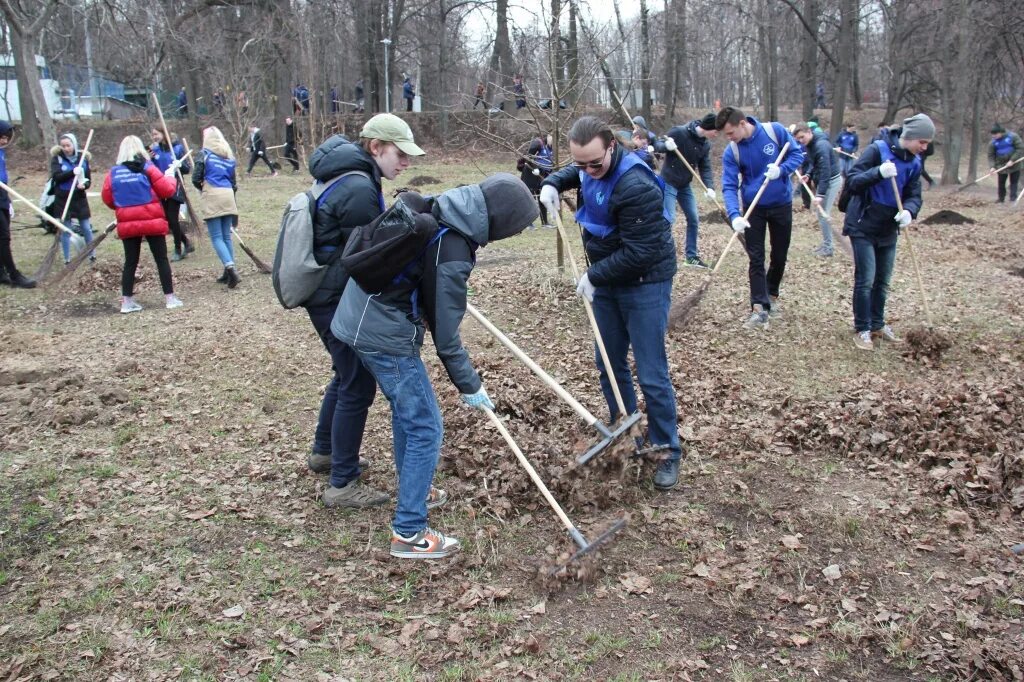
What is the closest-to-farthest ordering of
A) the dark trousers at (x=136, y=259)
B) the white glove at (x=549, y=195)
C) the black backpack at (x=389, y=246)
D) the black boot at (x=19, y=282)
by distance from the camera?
the black backpack at (x=389, y=246) < the white glove at (x=549, y=195) < the dark trousers at (x=136, y=259) < the black boot at (x=19, y=282)

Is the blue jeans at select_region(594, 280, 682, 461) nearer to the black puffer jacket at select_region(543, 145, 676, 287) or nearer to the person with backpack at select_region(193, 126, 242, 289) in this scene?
the black puffer jacket at select_region(543, 145, 676, 287)

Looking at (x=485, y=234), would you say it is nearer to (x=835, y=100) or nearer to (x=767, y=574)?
(x=767, y=574)

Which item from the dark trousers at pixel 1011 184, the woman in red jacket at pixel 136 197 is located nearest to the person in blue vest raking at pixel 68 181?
the woman in red jacket at pixel 136 197

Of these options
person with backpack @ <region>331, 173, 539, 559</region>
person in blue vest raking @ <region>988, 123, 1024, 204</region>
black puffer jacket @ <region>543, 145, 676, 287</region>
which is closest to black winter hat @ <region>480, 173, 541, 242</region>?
person with backpack @ <region>331, 173, 539, 559</region>

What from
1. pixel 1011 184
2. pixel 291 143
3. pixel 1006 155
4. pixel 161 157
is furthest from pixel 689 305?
pixel 291 143

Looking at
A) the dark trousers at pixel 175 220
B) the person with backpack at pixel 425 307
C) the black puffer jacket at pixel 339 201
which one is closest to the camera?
the person with backpack at pixel 425 307

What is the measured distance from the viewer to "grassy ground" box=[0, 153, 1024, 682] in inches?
133

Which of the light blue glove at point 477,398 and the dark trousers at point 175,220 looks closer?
the light blue glove at point 477,398

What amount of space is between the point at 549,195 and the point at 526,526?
6.37 feet

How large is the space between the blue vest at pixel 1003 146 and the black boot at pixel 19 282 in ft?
61.7

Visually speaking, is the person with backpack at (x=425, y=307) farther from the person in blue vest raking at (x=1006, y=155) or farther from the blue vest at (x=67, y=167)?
the person in blue vest raking at (x=1006, y=155)

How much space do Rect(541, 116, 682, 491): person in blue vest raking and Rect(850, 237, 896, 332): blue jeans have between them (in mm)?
3213

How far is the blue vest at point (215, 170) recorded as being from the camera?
376 inches

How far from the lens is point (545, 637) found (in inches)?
137
